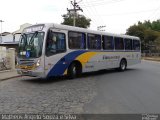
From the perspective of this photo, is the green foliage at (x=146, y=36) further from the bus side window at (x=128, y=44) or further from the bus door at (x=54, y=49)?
the bus door at (x=54, y=49)

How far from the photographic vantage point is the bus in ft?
53.4

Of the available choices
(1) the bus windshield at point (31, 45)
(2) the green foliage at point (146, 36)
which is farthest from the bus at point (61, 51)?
(2) the green foliage at point (146, 36)

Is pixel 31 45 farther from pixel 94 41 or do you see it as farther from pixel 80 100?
pixel 80 100

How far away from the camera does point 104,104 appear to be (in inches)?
403

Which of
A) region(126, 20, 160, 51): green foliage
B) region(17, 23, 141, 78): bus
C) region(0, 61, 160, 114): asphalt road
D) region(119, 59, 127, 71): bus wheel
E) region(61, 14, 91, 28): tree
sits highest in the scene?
region(61, 14, 91, 28): tree

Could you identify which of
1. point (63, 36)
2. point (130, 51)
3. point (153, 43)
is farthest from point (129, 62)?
point (153, 43)

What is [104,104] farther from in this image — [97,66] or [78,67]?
[97,66]

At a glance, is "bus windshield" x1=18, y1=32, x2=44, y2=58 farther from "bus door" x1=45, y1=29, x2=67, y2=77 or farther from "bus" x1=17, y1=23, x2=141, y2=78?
"bus door" x1=45, y1=29, x2=67, y2=77

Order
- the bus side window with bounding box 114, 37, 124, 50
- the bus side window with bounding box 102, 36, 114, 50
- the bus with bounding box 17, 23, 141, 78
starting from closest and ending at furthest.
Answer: the bus with bounding box 17, 23, 141, 78 < the bus side window with bounding box 102, 36, 114, 50 < the bus side window with bounding box 114, 37, 124, 50

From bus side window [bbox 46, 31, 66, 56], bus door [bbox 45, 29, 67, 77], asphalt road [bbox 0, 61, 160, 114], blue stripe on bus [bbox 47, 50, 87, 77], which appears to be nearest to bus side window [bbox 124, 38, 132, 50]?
blue stripe on bus [bbox 47, 50, 87, 77]

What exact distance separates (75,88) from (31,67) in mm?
3110

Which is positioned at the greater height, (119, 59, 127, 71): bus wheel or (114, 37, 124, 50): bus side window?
(114, 37, 124, 50): bus side window

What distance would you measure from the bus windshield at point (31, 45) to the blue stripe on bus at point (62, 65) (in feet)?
3.99

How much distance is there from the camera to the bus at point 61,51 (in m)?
16.3
